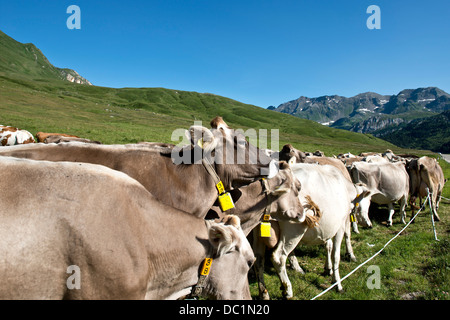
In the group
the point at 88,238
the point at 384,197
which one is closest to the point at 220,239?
the point at 88,238

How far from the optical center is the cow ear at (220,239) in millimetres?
2779

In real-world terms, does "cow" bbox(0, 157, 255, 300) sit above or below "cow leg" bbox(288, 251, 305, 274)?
above

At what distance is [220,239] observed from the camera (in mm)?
2830

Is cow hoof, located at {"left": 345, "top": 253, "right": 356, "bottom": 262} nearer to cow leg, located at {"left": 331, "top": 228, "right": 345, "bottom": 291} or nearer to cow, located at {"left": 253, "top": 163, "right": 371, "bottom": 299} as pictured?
cow, located at {"left": 253, "top": 163, "right": 371, "bottom": 299}

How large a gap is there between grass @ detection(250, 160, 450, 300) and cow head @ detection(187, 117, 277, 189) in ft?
9.72

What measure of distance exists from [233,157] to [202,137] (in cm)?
68

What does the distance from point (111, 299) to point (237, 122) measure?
149408 millimetres

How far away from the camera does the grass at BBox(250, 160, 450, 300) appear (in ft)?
19.2

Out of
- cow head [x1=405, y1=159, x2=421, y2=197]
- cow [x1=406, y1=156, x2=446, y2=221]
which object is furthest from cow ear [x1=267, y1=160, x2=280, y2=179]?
cow head [x1=405, y1=159, x2=421, y2=197]

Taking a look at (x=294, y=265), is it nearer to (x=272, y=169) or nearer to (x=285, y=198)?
(x=285, y=198)

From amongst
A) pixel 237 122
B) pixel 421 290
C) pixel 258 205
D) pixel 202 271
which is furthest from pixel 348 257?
pixel 237 122

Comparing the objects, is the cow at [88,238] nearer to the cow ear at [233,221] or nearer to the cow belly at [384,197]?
the cow ear at [233,221]

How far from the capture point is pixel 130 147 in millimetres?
4488

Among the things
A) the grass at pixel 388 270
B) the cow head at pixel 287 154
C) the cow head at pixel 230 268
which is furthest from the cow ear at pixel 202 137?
the cow head at pixel 287 154
